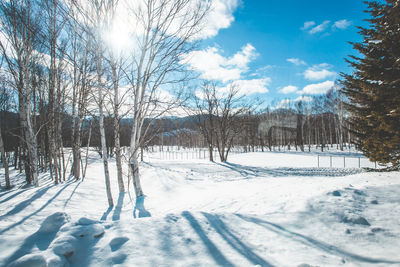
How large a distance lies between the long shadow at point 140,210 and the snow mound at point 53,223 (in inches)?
108

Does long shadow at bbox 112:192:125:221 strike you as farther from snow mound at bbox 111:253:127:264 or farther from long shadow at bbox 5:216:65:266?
snow mound at bbox 111:253:127:264

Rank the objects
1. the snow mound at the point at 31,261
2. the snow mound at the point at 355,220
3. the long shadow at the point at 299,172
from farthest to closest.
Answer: the long shadow at the point at 299,172, the snow mound at the point at 355,220, the snow mound at the point at 31,261

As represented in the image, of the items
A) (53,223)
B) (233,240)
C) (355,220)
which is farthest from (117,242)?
(355,220)

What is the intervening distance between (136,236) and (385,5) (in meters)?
11.3

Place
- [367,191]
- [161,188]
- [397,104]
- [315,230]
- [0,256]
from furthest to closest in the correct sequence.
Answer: [161,188]
[397,104]
[367,191]
[315,230]
[0,256]

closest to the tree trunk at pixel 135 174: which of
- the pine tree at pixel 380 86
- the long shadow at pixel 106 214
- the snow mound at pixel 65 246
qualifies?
the long shadow at pixel 106 214

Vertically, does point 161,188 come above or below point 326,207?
below

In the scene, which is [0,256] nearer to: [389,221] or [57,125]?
[389,221]

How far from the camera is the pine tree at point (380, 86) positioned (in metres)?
6.25

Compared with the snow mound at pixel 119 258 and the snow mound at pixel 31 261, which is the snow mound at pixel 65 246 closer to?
the snow mound at pixel 31 261

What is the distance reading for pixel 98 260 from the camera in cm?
220

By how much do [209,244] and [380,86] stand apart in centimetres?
845

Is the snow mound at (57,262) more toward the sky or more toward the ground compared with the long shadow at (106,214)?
more toward the sky

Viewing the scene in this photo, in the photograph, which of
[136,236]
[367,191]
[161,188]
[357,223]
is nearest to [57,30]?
[161,188]
